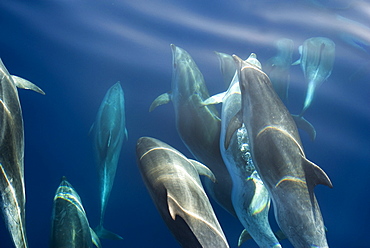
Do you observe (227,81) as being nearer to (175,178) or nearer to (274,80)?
(274,80)

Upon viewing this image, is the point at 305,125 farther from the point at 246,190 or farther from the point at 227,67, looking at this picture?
the point at 246,190

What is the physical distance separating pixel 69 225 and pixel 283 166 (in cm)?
274

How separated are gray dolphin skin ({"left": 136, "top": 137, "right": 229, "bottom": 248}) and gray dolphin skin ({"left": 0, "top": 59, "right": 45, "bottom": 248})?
4.51 feet

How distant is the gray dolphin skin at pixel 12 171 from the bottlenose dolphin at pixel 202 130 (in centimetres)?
239

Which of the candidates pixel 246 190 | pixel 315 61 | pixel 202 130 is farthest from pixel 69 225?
pixel 315 61

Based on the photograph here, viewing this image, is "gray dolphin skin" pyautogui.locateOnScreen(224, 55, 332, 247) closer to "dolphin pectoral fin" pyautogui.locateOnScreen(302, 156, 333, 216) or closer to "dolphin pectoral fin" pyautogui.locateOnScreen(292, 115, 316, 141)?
"dolphin pectoral fin" pyautogui.locateOnScreen(302, 156, 333, 216)

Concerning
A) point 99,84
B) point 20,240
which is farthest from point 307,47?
point 20,240

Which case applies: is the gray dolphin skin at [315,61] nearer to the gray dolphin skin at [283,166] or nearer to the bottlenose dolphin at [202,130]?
the bottlenose dolphin at [202,130]

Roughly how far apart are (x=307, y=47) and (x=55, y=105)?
4.97 m

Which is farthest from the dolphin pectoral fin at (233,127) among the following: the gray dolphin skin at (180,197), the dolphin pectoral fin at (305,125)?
the dolphin pectoral fin at (305,125)

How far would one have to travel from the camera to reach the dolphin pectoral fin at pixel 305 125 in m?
5.86

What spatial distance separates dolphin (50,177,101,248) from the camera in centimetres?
409

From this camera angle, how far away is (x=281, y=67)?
245 inches

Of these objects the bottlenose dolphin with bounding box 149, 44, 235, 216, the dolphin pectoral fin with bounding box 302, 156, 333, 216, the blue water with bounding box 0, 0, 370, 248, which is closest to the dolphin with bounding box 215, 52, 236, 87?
the blue water with bounding box 0, 0, 370, 248
